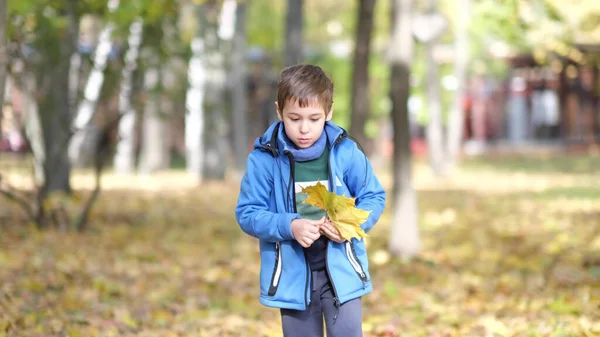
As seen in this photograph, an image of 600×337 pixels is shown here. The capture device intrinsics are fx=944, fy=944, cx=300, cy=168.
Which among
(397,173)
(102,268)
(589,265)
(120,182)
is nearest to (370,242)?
(397,173)

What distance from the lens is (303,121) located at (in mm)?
3951

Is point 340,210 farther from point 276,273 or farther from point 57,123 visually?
point 57,123

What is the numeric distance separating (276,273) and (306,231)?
12.3 inches

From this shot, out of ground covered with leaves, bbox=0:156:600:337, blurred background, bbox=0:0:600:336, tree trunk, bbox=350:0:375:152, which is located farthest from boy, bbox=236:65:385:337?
tree trunk, bbox=350:0:375:152

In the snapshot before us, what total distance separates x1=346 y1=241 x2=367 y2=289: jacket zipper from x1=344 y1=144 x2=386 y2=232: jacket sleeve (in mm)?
107

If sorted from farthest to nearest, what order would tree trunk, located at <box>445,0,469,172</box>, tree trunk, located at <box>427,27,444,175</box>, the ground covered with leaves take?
tree trunk, located at <box>445,0,469,172</box>
tree trunk, located at <box>427,27,444,175</box>
the ground covered with leaves

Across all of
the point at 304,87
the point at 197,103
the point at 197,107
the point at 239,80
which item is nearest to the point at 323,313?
the point at 304,87

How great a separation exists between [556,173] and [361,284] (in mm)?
24805

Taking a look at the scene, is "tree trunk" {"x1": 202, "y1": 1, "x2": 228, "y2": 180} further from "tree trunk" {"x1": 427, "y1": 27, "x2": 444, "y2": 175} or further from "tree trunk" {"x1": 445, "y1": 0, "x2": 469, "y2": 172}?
"tree trunk" {"x1": 445, "y1": 0, "x2": 469, "y2": 172}

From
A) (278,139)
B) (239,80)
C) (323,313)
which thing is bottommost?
(323,313)

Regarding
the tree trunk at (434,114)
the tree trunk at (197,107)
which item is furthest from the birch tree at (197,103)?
the tree trunk at (434,114)

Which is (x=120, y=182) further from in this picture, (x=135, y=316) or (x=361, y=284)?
(x=361, y=284)

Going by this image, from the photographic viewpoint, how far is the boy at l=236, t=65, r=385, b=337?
157 inches

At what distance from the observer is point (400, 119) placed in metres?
9.75
